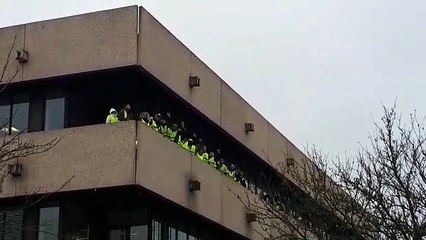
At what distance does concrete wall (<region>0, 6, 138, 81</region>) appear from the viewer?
71.4 ft

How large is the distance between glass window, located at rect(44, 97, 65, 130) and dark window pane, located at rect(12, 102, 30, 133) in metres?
0.56

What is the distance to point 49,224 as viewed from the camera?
2120cm

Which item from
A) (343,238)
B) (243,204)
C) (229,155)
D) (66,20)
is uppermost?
(66,20)

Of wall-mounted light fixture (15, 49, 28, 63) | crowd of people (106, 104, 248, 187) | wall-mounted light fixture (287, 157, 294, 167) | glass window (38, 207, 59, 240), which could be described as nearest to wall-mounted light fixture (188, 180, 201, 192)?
crowd of people (106, 104, 248, 187)

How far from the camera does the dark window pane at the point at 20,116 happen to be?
22594 mm

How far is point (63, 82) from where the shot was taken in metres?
22.4

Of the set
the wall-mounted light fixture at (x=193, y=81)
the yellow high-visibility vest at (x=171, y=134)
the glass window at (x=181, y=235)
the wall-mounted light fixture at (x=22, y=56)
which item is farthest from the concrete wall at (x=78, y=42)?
the glass window at (x=181, y=235)

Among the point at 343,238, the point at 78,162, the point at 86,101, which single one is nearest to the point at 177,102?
the point at 86,101

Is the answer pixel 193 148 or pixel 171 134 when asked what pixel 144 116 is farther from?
pixel 193 148

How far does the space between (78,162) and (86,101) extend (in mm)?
2384

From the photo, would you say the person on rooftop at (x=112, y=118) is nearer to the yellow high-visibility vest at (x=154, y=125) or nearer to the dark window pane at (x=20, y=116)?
the yellow high-visibility vest at (x=154, y=125)

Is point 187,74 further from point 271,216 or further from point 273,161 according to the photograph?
point 273,161

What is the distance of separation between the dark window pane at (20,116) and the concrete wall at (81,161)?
3.35ft

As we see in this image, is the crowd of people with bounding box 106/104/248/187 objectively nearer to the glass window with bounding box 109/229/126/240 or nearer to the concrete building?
the concrete building
